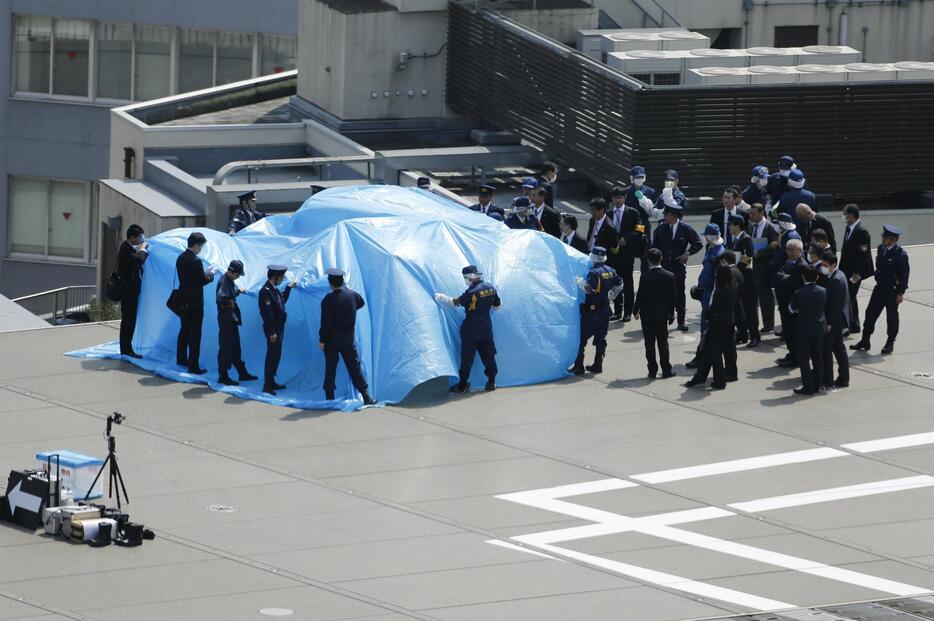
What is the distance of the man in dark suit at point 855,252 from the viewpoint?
77.0 ft

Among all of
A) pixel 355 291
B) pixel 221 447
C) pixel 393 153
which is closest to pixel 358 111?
pixel 393 153

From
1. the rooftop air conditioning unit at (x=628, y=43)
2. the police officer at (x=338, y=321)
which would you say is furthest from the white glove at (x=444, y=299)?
the rooftop air conditioning unit at (x=628, y=43)

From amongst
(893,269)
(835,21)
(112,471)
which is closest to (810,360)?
(893,269)

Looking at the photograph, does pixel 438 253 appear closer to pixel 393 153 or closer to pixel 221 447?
pixel 221 447

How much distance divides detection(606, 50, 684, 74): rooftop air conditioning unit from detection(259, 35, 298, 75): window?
14.9 meters

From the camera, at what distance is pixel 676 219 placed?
23.8 m

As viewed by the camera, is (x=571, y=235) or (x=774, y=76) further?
(x=774, y=76)

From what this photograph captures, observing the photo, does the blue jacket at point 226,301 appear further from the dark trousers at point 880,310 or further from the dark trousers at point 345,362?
the dark trousers at point 880,310

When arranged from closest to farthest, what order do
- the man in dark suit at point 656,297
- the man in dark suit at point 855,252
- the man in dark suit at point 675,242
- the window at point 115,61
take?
the man in dark suit at point 656,297, the man in dark suit at point 855,252, the man in dark suit at point 675,242, the window at point 115,61

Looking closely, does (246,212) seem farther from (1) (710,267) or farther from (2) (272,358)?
(1) (710,267)

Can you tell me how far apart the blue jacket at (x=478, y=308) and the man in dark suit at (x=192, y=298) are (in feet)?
10.0

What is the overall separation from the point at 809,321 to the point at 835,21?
50.0 ft

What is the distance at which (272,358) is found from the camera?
21.7 meters

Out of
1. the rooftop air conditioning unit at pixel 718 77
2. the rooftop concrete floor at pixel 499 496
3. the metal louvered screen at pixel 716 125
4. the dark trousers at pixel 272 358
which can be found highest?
the rooftop air conditioning unit at pixel 718 77
